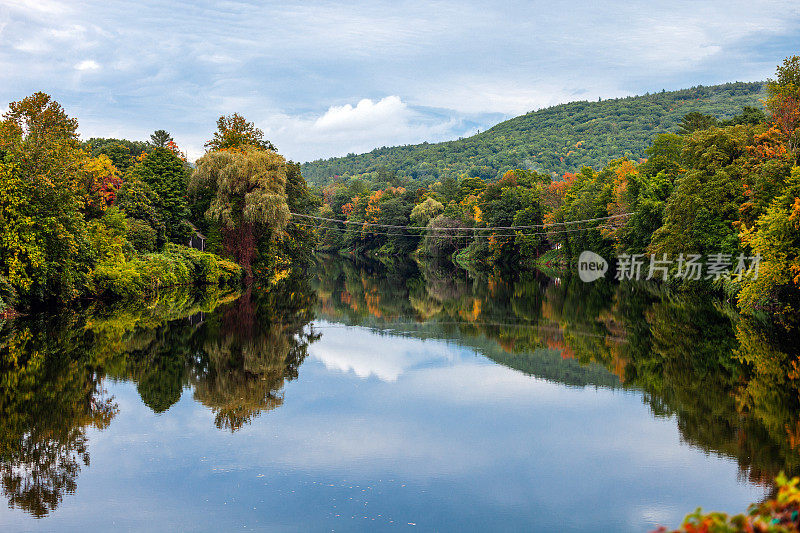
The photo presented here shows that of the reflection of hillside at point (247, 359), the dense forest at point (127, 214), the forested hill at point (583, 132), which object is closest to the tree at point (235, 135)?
the dense forest at point (127, 214)

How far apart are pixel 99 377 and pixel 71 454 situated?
4.99 metres

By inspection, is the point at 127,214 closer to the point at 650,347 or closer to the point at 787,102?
the point at 650,347

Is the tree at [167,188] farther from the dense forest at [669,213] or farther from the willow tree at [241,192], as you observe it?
the dense forest at [669,213]

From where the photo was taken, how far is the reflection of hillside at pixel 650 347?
1125cm

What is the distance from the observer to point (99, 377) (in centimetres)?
1455

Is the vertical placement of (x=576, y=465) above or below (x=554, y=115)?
below

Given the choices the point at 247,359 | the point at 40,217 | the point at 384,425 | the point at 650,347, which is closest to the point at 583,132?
the point at 650,347

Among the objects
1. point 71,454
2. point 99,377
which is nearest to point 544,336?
point 99,377

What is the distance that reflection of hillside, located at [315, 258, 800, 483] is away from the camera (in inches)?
443

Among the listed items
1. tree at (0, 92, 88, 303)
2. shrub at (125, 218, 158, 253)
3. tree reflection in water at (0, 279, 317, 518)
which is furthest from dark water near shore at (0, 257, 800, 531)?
shrub at (125, 218, 158, 253)

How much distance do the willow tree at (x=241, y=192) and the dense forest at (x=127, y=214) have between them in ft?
0.25

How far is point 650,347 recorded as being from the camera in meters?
19.3

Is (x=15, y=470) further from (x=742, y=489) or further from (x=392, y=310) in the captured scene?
(x=392, y=310)

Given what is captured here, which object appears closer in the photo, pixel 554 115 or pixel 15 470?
pixel 15 470
